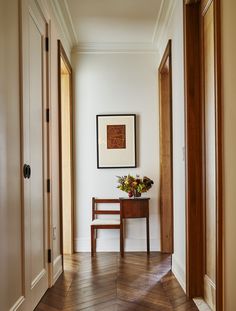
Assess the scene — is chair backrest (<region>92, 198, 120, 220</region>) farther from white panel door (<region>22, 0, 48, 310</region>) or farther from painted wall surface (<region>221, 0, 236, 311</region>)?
painted wall surface (<region>221, 0, 236, 311</region>)

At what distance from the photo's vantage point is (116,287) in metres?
3.19

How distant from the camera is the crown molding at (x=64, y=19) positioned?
3559 millimetres

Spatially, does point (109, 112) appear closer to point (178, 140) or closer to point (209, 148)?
point (178, 140)

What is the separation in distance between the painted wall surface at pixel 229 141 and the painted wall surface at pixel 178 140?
1189 millimetres

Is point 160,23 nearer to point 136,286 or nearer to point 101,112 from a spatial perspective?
point 101,112

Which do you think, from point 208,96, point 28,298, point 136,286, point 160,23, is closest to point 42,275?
point 28,298

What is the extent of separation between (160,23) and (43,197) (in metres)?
2.30

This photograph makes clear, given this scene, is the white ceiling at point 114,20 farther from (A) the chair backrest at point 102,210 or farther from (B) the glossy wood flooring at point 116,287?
(B) the glossy wood flooring at point 116,287

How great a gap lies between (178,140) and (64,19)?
1.77m

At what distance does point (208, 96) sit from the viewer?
265 cm

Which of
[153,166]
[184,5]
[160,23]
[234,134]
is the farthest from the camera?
[153,166]

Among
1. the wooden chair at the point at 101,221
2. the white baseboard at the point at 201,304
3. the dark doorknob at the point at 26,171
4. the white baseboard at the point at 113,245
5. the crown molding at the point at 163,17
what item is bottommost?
the white baseboard at the point at 113,245

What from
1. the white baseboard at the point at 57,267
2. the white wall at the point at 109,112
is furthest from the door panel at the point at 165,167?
the white baseboard at the point at 57,267

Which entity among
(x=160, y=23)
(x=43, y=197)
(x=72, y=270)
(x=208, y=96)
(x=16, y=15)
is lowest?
(x=72, y=270)
